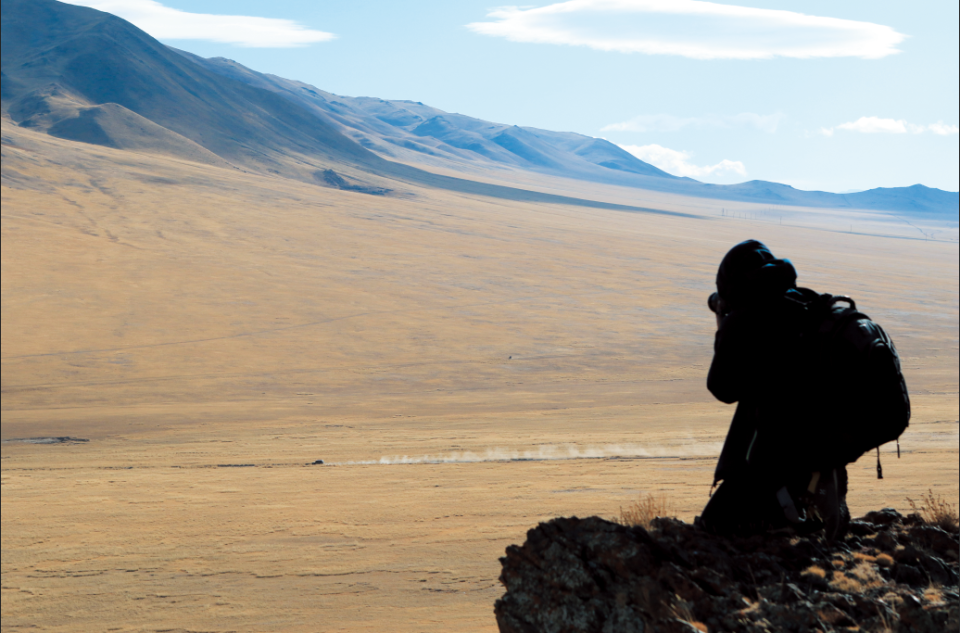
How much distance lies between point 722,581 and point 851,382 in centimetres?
81

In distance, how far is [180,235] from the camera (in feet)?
120

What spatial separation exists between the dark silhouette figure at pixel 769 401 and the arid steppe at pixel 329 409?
2768mm

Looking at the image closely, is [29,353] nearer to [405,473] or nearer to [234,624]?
[405,473]

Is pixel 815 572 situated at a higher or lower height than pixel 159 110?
lower

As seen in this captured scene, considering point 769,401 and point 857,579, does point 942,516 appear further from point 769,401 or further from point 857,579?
point 769,401

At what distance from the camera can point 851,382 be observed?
2.51 meters

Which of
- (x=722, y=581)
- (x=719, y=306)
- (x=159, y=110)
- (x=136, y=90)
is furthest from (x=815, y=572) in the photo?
(x=136, y=90)

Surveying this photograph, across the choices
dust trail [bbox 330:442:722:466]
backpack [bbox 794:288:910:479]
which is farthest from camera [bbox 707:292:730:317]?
dust trail [bbox 330:442:722:466]

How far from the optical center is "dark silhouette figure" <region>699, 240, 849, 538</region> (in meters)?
2.65

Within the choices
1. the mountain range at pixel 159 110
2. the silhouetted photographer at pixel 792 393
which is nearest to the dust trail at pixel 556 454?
the silhouetted photographer at pixel 792 393

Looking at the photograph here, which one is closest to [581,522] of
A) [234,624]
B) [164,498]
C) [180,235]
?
[234,624]

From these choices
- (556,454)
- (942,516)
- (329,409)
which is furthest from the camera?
(329,409)

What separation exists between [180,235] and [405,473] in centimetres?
3122

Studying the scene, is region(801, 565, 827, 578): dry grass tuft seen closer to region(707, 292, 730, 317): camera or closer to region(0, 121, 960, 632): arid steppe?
region(707, 292, 730, 317): camera
